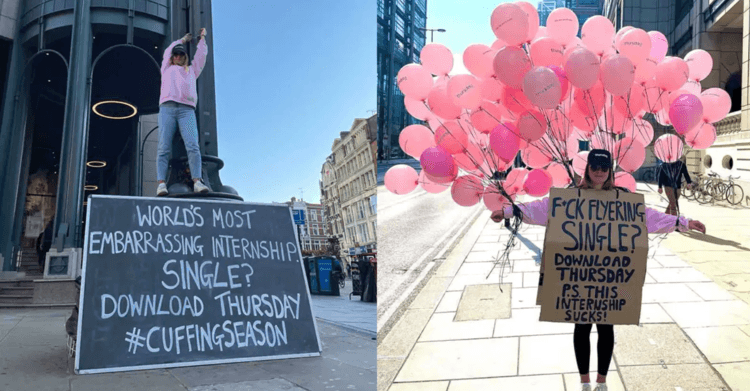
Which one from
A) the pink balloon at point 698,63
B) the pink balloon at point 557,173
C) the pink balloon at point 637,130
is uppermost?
the pink balloon at point 698,63

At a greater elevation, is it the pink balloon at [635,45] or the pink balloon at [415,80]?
the pink balloon at [635,45]

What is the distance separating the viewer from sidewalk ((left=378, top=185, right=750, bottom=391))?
145 inches

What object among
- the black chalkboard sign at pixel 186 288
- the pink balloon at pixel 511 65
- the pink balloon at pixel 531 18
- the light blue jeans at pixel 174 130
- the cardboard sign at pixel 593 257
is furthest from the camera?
the light blue jeans at pixel 174 130

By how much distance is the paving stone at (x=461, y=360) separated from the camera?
12.8ft

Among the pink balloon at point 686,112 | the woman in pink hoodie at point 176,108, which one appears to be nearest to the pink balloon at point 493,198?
the pink balloon at point 686,112

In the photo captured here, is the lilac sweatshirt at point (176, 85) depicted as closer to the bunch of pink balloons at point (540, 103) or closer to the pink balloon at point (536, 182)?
the bunch of pink balloons at point (540, 103)

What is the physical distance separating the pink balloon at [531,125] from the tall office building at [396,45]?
1914 millimetres

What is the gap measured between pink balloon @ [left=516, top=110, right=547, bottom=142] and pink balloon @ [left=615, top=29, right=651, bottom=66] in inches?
30.3

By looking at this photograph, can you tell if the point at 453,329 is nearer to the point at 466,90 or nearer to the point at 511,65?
the point at 466,90

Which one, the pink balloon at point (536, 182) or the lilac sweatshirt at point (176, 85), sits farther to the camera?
the lilac sweatshirt at point (176, 85)

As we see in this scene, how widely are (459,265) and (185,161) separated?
3.57 metres

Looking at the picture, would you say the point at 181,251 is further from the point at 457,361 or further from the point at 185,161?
the point at 457,361

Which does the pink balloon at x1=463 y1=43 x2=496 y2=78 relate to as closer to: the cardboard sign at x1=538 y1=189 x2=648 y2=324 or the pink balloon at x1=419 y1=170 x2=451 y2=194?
the pink balloon at x1=419 y1=170 x2=451 y2=194

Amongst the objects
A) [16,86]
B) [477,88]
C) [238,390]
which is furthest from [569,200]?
[16,86]
